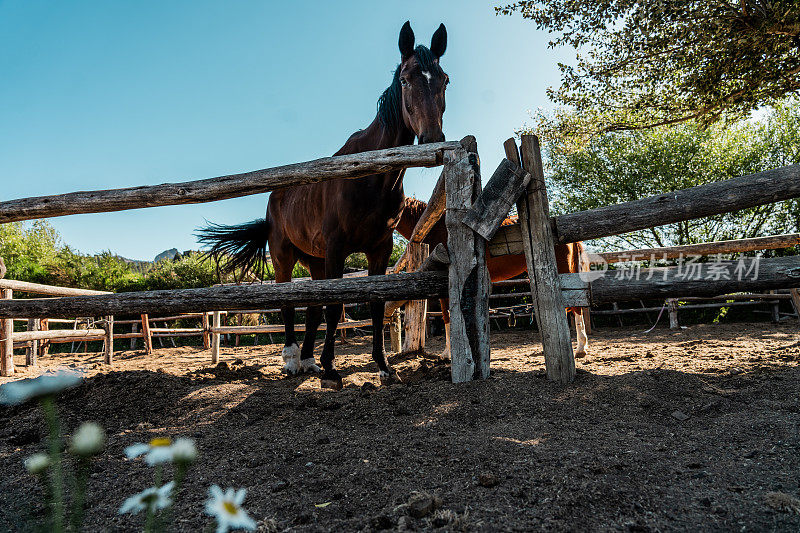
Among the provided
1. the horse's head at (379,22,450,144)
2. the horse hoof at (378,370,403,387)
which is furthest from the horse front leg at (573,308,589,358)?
the horse's head at (379,22,450,144)

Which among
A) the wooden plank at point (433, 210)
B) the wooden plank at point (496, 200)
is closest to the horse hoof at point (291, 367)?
the wooden plank at point (433, 210)

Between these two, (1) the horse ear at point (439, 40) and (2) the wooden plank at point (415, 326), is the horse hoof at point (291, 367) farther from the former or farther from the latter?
(1) the horse ear at point (439, 40)

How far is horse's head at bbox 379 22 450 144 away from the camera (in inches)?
119

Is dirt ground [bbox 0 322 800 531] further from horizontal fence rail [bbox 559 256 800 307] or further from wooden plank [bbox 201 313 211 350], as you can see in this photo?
wooden plank [bbox 201 313 211 350]

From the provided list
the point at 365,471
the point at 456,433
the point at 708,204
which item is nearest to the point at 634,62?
the point at 708,204

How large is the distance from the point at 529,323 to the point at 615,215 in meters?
9.46

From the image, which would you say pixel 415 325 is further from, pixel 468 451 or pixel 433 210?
pixel 468 451

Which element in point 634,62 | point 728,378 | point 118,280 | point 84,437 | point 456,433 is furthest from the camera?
point 118,280

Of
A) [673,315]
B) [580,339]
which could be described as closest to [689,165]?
[673,315]

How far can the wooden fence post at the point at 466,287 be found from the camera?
2.56 metres

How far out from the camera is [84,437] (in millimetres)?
646

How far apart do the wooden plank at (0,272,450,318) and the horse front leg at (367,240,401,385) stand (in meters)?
0.82

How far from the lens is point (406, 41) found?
339 cm

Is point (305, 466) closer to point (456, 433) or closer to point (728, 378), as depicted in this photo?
point (456, 433)
